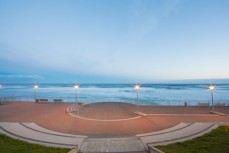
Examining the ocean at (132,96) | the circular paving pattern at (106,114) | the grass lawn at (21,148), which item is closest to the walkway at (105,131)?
the circular paving pattern at (106,114)

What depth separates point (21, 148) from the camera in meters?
11.4

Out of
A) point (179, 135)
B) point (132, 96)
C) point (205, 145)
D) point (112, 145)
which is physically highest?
point (205, 145)

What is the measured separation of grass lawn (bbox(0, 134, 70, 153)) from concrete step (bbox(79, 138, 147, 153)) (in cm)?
173

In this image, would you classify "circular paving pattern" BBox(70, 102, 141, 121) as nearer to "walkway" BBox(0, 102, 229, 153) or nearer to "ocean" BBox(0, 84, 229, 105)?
"walkway" BBox(0, 102, 229, 153)

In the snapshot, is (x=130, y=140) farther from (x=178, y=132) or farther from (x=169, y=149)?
(x=178, y=132)

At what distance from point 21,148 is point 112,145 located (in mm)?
5753

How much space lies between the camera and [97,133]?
15781 millimetres

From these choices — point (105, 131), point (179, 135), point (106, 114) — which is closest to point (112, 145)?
point (105, 131)

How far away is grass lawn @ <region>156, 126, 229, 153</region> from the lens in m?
10.8

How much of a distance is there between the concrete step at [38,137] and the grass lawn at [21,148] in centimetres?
75

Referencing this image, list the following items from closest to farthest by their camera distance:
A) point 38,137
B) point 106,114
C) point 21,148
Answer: point 21,148 → point 38,137 → point 106,114

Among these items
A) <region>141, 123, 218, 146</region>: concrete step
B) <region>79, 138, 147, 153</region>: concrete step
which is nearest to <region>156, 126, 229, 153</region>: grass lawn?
<region>141, 123, 218, 146</region>: concrete step

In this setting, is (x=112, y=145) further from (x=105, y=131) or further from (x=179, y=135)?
(x=179, y=135)

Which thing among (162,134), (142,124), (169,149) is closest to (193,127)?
(162,134)
